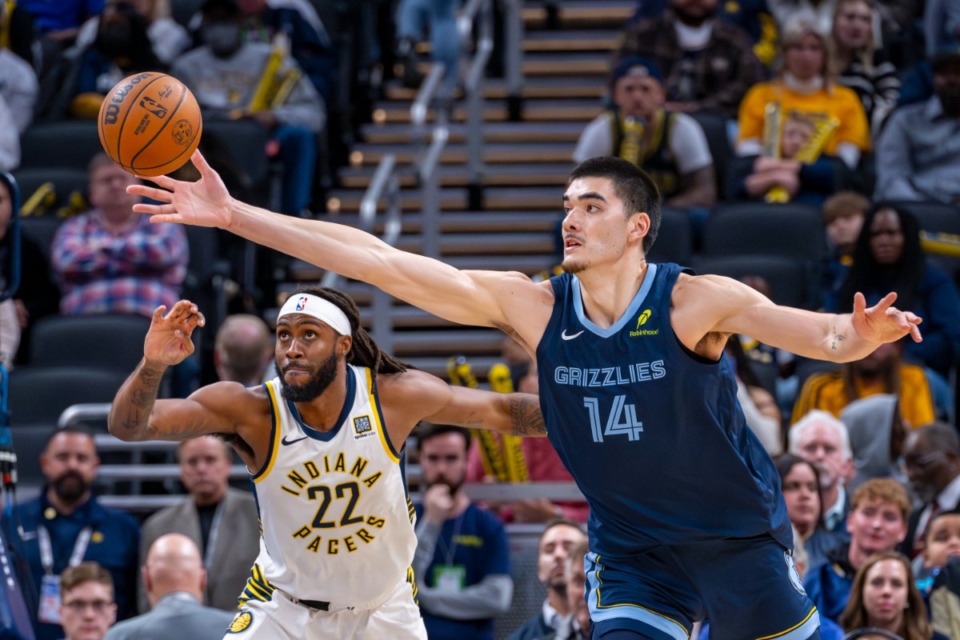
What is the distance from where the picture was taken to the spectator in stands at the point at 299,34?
44.6 ft

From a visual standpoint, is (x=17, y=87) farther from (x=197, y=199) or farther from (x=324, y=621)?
(x=197, y=199)

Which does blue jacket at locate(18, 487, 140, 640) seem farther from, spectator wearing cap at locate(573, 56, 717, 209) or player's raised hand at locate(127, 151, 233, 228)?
spectator wearing cap at locate(573, 56, 717, 209)

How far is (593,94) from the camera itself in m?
14.5

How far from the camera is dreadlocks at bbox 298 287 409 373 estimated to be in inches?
285

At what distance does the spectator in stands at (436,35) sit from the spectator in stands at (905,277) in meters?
4.18

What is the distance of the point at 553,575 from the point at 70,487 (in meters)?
2.87

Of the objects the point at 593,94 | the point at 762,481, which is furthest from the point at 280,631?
the point at 593,94

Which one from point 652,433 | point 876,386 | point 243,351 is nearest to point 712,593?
point 652,433

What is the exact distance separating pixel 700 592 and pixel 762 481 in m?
0.45

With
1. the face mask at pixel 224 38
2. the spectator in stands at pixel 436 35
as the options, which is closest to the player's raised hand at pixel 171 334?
the face mask at pixel 224 38

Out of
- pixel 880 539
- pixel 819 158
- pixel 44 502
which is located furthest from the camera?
pixel 819 158

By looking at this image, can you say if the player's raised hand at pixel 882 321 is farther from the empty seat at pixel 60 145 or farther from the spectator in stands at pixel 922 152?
the empty seat at pixel 60 145

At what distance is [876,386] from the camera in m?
10.3

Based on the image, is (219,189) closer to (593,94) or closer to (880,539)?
(880,539)
